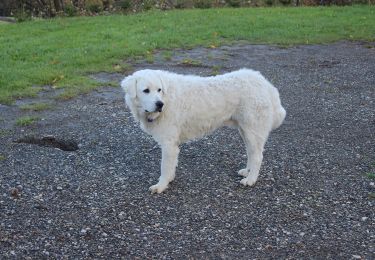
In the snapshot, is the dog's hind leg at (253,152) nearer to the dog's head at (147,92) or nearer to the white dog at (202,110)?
the white dog at (202,110)

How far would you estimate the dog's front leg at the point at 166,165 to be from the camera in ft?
19.8

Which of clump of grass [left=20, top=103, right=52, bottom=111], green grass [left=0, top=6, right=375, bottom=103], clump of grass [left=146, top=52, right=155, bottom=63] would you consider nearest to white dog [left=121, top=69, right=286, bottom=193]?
clump of grass [left=20, top=103, right=52, bottom=111]

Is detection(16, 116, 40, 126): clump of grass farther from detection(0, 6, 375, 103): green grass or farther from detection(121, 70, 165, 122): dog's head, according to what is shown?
detection(121, 70, 165, 122): dog's head

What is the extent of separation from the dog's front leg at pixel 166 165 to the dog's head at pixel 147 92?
413mm

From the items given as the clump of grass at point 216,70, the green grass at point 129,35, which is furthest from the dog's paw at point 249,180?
the clump of grass at point 216,70

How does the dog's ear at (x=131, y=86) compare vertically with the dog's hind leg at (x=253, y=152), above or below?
above

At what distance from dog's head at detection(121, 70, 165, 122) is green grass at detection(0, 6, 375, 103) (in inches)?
164

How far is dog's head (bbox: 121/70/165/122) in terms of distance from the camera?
578cm

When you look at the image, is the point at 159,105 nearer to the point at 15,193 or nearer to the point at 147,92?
the point at 147,92

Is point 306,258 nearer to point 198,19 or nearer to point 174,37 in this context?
point 174,37

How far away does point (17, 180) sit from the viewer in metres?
6.27

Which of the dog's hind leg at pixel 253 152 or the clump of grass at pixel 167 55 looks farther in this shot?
the clump of grass at pixel 167 55

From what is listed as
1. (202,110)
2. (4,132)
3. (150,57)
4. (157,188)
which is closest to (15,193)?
(157,188)

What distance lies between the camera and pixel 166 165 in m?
6.09
